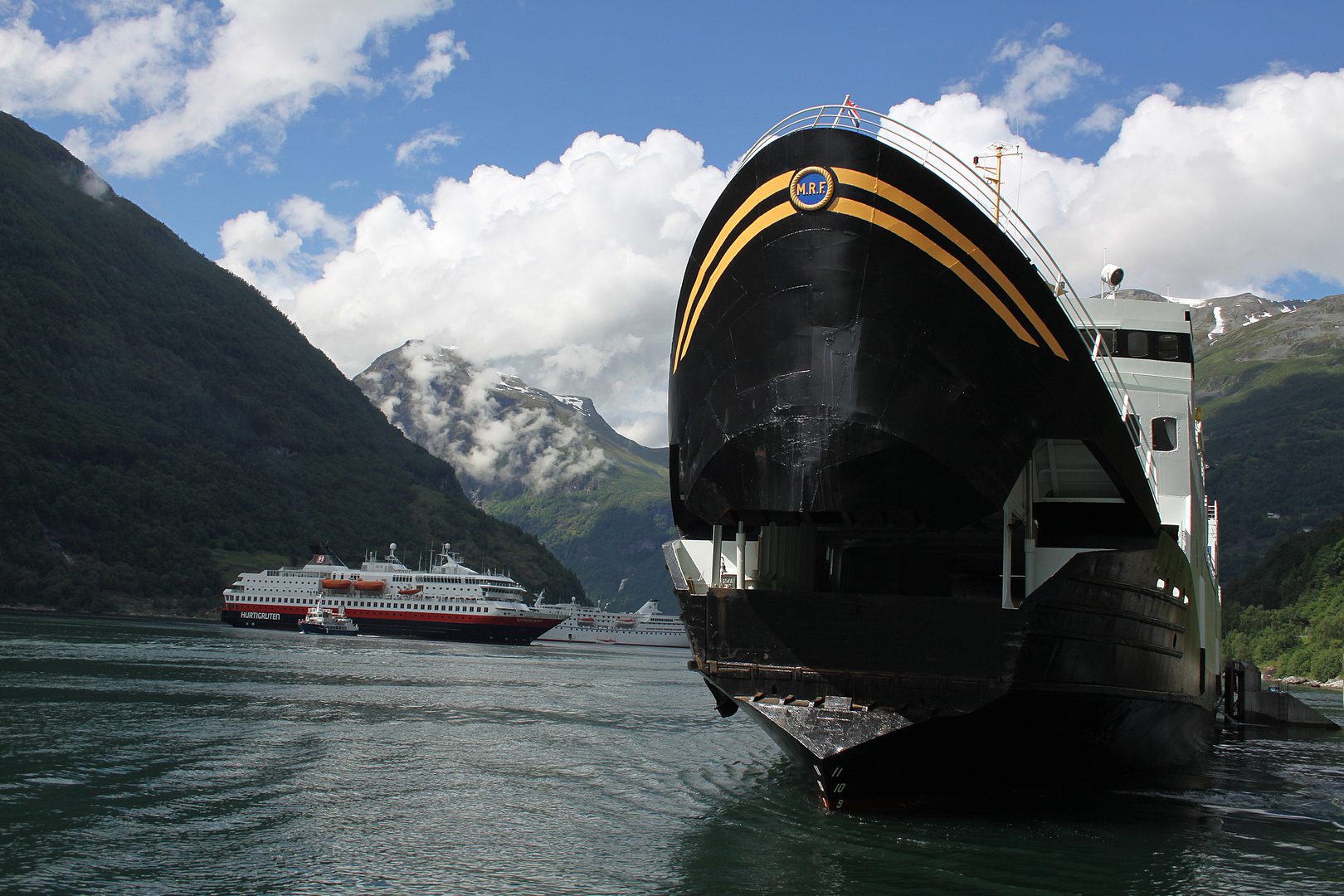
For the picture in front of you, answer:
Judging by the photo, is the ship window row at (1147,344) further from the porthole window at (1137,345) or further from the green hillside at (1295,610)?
the green hillside at (1295,610)

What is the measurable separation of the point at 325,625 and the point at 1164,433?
265ft

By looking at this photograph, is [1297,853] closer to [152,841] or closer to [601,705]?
[152,841]

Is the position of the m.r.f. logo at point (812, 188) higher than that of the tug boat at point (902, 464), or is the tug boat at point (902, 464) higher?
the m.r.f. logo at point (812, 188)

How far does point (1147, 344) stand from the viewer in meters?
16.8

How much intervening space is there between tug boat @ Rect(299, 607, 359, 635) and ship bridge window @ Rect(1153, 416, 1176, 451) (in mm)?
80032

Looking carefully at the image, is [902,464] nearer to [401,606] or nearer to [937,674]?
[937,674]

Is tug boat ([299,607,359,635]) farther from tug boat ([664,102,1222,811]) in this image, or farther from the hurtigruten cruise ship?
tug boat ([664,102,1222,811])

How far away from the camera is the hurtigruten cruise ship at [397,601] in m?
84.9

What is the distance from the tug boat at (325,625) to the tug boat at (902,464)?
263 feet

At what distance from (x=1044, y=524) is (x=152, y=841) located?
11.3 m

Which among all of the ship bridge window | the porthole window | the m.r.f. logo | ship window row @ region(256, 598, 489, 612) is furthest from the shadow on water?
ship window row @ region(256, 598, 489, 612)

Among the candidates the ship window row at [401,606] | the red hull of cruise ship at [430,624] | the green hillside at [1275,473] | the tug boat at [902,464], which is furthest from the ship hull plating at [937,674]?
the green hillside at [1275,473]

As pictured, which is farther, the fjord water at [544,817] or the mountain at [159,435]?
the mountain at [159,435]

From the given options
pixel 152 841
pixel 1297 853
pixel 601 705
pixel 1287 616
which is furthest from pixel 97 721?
pixel 1287 616
